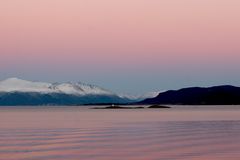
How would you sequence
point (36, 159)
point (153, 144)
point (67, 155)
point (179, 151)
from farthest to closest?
point (153, 144) → point (179, 151) → point (67, 155) → point (36, 159)

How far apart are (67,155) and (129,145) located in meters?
9.63

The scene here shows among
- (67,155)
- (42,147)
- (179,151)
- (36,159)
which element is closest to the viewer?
(36,159)

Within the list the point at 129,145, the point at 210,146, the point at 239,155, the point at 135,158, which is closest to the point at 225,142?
the point at 210,146

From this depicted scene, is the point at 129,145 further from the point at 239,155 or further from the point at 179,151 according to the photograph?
the point at 239,155

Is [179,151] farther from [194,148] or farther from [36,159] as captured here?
[36,159]

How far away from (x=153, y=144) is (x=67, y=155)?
1204 centimetres

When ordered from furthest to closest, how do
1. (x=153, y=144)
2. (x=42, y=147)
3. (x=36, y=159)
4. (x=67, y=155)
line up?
(x=153, y=144)
(x=42, y=147)
(x=67, y=155)
(x=36, y=159)

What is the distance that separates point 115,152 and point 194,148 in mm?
7639

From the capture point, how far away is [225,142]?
178ft

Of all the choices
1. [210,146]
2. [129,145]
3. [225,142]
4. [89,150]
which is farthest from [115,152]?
[225,142]

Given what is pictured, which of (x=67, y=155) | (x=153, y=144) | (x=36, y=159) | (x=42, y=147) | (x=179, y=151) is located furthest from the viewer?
(x=153, y=144)

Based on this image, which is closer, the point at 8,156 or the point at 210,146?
the point at 8,156

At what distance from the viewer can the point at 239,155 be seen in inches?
1630

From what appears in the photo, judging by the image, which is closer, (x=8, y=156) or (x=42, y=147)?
(x=8, y=156)
